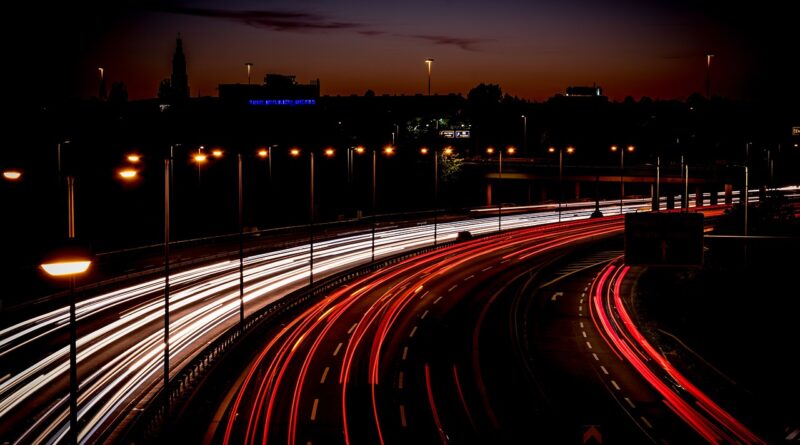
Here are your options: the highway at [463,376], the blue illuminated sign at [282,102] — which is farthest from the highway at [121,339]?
the blue illuminated sign at [282,102]

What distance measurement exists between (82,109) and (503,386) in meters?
103

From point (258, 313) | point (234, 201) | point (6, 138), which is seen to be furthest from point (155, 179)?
point (258, 313)

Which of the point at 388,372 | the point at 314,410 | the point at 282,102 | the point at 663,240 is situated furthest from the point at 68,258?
the point at 282,102

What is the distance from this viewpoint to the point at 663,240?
81.8 ft

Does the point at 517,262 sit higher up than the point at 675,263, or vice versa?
the point at 675,263

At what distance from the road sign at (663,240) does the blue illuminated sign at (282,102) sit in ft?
389

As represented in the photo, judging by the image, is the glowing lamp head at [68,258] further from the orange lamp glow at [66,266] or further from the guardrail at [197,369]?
the guardrail at [197,369]

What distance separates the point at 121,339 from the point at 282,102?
108591 millimetres

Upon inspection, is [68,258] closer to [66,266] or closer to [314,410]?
[66,266]

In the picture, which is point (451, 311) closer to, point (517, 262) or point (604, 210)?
point (517, 262)

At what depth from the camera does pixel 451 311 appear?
141 feet

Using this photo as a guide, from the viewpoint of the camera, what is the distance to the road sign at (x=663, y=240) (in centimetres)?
2461

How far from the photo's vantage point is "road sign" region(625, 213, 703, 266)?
24.6 m

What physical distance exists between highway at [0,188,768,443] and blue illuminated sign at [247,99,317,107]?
81.5m
